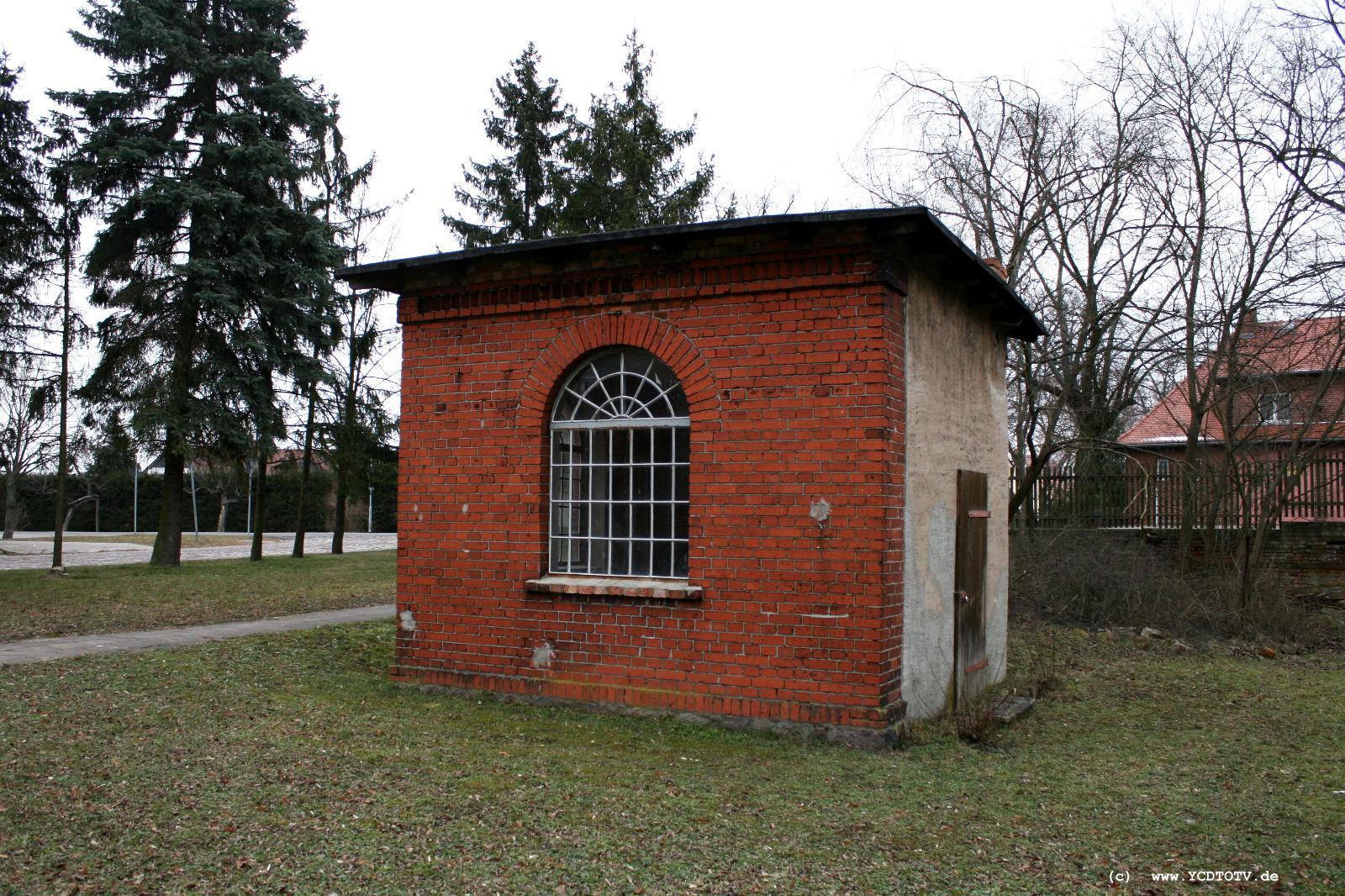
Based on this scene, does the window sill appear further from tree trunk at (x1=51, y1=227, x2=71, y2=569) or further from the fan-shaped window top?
tree trunk at (x1=51, y1=227, x2=71, y2=569)

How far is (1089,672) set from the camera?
11.2m

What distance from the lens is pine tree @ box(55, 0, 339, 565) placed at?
810 inches

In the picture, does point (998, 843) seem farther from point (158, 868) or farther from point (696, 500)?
point (158, 868)

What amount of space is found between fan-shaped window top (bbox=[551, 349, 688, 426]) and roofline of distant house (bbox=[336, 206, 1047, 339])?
1.01 m

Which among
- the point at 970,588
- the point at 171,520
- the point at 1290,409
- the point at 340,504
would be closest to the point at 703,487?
the point at 970,588

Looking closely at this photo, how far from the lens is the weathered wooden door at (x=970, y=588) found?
8562mm

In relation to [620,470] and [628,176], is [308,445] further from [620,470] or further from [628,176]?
[620,470]

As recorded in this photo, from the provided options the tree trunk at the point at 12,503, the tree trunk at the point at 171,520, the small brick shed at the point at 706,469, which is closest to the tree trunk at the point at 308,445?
the tree trunk at the point at 171,520

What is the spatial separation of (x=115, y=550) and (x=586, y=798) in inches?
1223

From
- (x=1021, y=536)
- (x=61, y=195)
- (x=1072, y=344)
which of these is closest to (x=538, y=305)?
(x=1021, y=536)

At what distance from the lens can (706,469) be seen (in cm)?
774

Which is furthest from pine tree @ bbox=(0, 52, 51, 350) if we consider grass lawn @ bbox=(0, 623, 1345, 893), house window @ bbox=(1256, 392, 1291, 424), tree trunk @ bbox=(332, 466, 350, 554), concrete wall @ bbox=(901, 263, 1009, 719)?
house window @ bbox=(1256, 392, 1291, 424)

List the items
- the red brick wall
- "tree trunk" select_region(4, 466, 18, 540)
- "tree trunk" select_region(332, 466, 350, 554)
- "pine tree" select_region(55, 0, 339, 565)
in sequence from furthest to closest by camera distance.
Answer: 1. "tree trunk" select_region(4, 466, 18, 540)
2. "tree trunk" select_region(332, 466, 350, 554)
3. "pine tree" select_region(55, 0, 339, 565)
4. the red brick wall

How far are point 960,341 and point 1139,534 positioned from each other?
1089cm
